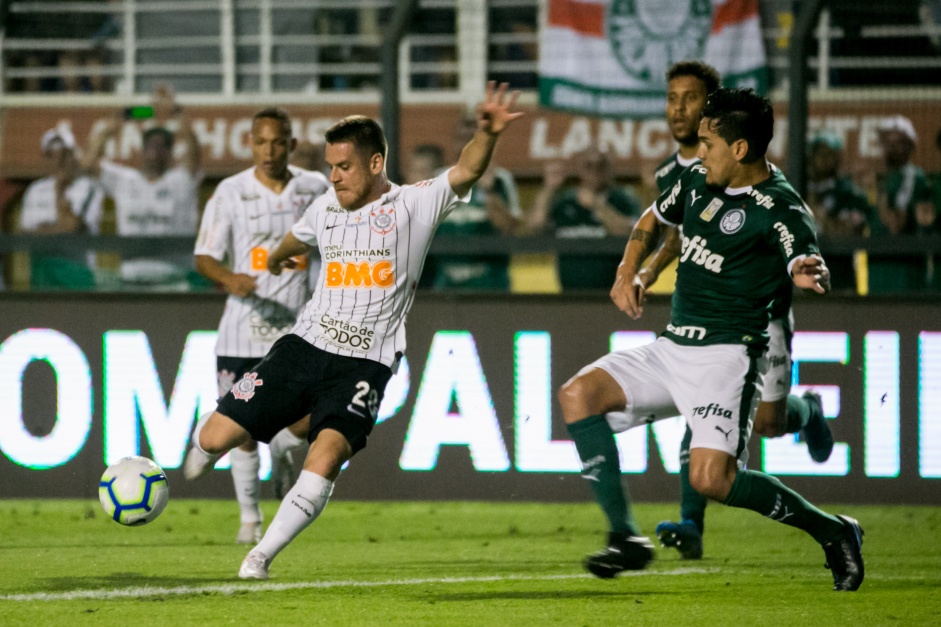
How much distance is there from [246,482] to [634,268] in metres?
2.50

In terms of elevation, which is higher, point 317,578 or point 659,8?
point 659,8

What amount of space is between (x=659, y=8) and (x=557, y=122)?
42.5 inches

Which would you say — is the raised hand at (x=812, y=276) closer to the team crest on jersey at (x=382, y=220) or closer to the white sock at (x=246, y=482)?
the team crest on jersey at (x=382, y=220)

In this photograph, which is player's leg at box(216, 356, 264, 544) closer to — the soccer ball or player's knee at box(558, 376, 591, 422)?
the soccer ball

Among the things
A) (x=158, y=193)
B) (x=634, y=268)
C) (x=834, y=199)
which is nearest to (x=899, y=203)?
(x=834, y=199)

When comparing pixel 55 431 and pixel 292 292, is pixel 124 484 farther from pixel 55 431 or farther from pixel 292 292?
pixel 55 431

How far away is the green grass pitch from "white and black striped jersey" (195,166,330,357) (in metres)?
1.08

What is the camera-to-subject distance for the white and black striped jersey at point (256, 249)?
7355 millimetres

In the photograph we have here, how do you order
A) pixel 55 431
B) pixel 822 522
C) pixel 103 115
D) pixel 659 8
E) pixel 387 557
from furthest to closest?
pixel 103 115 → pixel 659 8 → pixel 55 431 → pixel 387 557 → pixel 822 522

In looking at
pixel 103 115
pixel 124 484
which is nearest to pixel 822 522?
pixel 124 484

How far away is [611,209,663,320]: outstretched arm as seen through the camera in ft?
18.5

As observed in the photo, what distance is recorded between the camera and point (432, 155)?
30.7 feet

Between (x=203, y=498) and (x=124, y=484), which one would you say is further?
(x=203, y=498)

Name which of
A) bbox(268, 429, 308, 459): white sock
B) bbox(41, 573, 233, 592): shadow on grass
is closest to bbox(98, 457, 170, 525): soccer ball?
bbox(41, 573, 233, 592): shadow on grass
